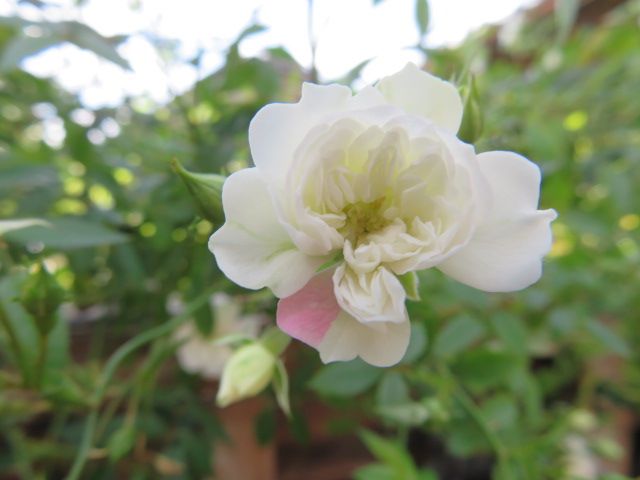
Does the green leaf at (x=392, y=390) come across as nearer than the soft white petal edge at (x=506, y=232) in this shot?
No

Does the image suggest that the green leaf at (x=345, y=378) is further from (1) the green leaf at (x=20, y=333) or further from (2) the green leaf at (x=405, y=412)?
(1) the green leaf at (x=20, y=333)

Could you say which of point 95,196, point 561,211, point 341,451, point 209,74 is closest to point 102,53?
point 209,74

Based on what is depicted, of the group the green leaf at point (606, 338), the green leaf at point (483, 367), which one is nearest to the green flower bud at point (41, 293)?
the green leaf at point (483, 367)

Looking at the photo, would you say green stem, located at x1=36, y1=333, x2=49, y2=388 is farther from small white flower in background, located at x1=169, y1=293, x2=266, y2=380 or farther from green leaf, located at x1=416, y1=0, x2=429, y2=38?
green leaf, located at x1=416, y1=0, x2=429, y2=38

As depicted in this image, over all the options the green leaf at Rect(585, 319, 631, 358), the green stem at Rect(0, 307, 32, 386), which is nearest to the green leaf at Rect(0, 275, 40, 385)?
the green stem at Rect(0, 307, 32, 386)

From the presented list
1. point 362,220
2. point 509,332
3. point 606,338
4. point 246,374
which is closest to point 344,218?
point 362,220

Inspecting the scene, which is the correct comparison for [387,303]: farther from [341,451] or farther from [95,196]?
[341,451]
